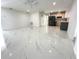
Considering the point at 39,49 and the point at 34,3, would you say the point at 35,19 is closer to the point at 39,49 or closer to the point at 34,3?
the point at 34,3

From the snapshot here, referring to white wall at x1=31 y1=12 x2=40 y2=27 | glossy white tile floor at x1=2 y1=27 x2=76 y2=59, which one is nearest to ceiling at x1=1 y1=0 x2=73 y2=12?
glossy white tile floor at x1=2 y1=27 x2=76 y2=59

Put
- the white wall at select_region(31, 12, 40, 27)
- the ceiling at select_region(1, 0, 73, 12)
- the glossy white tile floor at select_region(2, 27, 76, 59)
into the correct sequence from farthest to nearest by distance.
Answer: the white wall at select_region(31, 12, 40, 27) → the ceiling at select_region(1, 0, 73, 12) → the glossy white tile floor at select_region(2, 27, 76, 59)

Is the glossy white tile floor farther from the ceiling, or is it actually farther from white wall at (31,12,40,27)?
white wall at (31,12,40,27)

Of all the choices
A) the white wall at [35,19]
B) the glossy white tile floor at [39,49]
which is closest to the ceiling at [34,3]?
the glossy white tile floor at [39,49]

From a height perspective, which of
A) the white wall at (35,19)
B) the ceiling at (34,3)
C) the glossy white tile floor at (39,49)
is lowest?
the glossy white tile floor at (39,49)

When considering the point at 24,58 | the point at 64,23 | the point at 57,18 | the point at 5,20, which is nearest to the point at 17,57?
the point at 24,58

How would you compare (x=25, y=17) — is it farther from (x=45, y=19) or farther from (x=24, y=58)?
(x=24, y=58)

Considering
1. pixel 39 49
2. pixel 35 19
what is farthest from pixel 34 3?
pixel 35 19

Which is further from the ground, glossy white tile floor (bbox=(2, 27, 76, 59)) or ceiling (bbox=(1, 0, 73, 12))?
ceiling (bbox=(1, 0, 73, 12))

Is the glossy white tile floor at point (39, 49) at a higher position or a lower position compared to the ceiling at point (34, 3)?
lower

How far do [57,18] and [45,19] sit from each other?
3.00 metres

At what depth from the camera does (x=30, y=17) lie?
814 inches

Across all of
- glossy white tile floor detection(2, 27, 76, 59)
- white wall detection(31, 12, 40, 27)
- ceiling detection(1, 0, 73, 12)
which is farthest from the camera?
white wall detection(31, 12, 40, 27)

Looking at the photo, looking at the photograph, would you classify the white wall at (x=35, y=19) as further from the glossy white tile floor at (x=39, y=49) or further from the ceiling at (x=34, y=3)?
the glossy white tile floor at (x=39, y=49)
